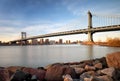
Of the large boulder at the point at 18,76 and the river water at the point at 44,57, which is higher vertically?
the large boulder at the point at 18,76

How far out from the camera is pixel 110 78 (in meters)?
4.45

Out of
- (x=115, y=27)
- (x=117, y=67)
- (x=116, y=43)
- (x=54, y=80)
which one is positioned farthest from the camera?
(x=116, y=43)

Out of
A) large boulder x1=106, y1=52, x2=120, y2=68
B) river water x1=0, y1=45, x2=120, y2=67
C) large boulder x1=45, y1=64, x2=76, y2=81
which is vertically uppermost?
large boulder x1=106, y1=52, x2=120, y2=68

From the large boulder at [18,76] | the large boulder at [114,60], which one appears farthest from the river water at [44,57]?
the large boulder at [18,76]

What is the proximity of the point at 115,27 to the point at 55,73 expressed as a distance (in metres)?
25.9

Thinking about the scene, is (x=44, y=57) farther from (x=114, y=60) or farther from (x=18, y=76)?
(x=18, y=76)

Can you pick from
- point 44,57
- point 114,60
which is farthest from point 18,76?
point 44,57

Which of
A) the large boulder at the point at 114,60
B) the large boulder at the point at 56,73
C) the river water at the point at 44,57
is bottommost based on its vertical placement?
the river water at the point at 44,57

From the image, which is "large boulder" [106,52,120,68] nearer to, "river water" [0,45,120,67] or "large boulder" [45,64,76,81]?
"large boulder" [45,64,76,81]

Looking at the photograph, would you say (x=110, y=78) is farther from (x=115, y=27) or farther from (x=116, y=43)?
(x=116, y=43)

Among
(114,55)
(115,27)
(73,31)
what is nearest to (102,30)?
(115,27)

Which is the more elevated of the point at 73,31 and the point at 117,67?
the point at 73,31

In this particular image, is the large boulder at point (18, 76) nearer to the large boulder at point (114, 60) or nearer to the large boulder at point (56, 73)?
the large boulder at point (56, 73)

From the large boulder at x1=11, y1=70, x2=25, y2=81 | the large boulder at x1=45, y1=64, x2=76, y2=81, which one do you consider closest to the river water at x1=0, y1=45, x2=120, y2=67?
the large boulder at x1=45, y1=64, x2=76, y2=81
